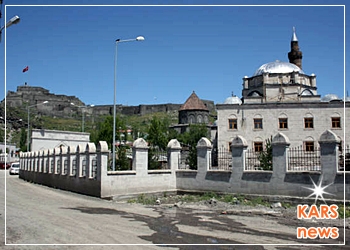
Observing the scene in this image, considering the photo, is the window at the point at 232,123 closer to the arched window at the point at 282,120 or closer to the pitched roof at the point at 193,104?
the arched window at the point at 282,120

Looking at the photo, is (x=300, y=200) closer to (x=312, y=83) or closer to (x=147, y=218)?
(x=147, y=218)

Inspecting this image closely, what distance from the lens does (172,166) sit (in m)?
18.0

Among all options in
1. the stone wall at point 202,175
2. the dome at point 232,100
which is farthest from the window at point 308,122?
the stone wall at point 202,175

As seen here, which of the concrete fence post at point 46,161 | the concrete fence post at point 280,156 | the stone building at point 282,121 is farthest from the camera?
the stone building at point 282,121

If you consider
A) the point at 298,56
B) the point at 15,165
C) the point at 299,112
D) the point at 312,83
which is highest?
the point at 298,56

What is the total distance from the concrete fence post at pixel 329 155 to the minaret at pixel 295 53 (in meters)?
51.4

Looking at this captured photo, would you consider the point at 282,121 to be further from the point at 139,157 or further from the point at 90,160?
the point at 90,160

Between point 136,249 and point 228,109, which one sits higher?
point 228,109

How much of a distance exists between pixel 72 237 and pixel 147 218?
3.35m

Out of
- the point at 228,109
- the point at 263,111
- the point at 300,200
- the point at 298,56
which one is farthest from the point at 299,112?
the point at 300,200

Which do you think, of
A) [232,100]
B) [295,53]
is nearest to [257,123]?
[232,100]

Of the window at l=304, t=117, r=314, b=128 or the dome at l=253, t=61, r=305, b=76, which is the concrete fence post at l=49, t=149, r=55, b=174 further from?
the dome at l=253, t=61, r=305, b=76

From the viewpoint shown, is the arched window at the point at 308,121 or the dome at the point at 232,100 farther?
the dome at the point at 232,100

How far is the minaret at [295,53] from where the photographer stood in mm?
61531
